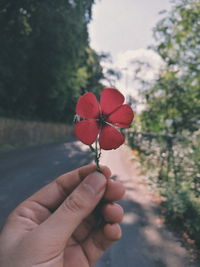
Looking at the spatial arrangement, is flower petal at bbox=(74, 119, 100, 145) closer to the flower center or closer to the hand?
the flower center

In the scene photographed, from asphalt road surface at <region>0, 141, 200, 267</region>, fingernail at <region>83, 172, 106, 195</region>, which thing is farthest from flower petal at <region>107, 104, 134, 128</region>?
asphalt road surface at <region>0, 141, 200, 267</region>

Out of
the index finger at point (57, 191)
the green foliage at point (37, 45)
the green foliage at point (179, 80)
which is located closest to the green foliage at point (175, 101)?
the green foliage at point (179, 80)

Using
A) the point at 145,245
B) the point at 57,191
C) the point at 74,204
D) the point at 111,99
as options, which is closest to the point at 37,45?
the point at 145,245

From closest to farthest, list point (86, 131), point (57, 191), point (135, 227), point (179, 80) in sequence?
point (86, 131), point (57, 191), point (135, 227), point (179, 80)

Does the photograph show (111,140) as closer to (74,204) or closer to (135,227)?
(74,204)

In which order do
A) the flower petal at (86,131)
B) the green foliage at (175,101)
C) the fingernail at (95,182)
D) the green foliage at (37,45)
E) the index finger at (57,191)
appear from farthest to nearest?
the green foliage at (37,45)
the green foliage at (175,101)
the index finger at (57,191)
the fingernail at (95,182)
the flower petal at (86,131)

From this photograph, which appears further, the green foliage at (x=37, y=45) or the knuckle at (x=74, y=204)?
the green foliage at (x=37, y=45)

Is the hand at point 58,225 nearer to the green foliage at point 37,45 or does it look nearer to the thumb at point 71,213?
the thumb at point 71,213
